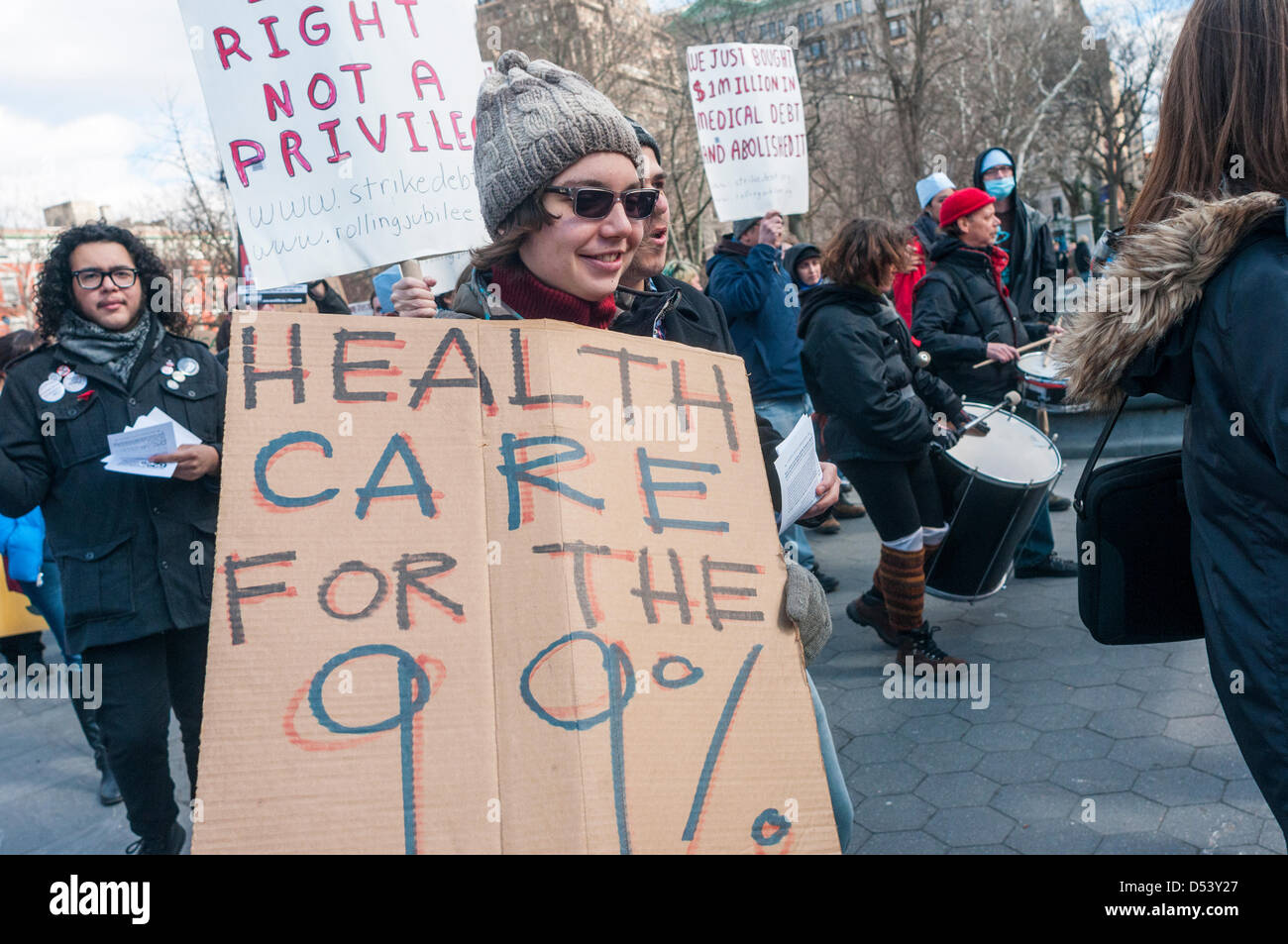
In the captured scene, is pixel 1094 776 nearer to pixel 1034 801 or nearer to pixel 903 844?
pixel 1034 801

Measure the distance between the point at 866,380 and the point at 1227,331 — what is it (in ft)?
8.15

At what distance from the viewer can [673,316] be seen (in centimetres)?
200

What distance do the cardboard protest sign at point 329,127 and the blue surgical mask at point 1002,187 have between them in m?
4.11

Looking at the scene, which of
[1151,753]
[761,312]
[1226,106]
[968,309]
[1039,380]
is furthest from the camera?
[761,312]

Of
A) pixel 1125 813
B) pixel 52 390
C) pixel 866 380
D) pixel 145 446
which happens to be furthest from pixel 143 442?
pixel 1125 813

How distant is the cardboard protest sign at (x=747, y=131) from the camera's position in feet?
18.1

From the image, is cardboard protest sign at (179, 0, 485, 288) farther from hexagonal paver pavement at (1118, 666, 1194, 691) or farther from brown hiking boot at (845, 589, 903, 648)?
hexagonal paver pavement at (1118, 666, 1194, 691)

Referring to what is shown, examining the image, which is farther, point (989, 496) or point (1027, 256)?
point (1027, 256)

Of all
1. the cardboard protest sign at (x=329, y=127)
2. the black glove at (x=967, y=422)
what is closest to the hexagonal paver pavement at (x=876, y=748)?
the black glove at (x=967, y=422)

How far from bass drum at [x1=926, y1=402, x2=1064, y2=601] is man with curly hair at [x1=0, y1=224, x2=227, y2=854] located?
2857 millimetres

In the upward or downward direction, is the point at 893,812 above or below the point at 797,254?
below

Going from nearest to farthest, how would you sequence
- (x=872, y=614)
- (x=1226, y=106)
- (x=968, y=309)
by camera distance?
1. (x=1226, y=106)
2. (x=872, y=614)
3. (x=968, y=309)

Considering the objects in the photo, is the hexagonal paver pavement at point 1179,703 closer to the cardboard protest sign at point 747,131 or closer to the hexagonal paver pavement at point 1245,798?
the hexagonal paver pavement at point 1245,798

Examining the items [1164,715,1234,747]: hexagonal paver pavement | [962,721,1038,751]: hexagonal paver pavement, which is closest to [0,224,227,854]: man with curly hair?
[962,721,1038,751]: hexagonal paver pavement
